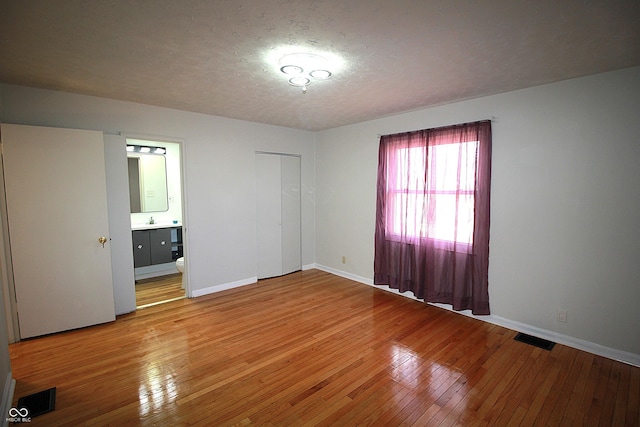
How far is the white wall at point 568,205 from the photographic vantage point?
250cm

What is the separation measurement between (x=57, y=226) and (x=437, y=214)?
14.1 ft

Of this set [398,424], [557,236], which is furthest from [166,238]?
[557,236]

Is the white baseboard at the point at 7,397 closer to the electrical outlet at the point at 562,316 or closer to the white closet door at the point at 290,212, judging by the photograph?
the white closet door at the point at 290,212

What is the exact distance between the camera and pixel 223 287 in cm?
440

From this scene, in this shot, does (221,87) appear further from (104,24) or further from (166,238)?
(166,238)

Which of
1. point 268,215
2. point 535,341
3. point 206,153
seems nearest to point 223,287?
point 268,215

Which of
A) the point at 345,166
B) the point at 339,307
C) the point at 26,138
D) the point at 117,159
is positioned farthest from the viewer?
the point at 345,166

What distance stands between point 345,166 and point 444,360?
3.20 metres

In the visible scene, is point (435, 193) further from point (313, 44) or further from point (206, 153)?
point (206, 153)

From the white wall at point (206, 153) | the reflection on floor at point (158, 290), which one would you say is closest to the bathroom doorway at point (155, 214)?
the reflection on floor at point (158, 290)

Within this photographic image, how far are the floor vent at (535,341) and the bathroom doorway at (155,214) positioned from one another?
4.56m

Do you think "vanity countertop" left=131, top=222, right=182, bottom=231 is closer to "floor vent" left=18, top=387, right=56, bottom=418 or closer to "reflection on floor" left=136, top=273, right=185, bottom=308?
"reflection on floor" left=136, top=273, right=185, bottom=308

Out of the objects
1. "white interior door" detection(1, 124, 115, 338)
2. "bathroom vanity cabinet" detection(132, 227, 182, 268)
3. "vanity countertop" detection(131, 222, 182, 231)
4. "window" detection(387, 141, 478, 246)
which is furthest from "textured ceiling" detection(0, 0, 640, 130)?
"bathroom vanity cabinet" detection(132, 227, 182, 268)

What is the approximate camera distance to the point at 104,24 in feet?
5.96
